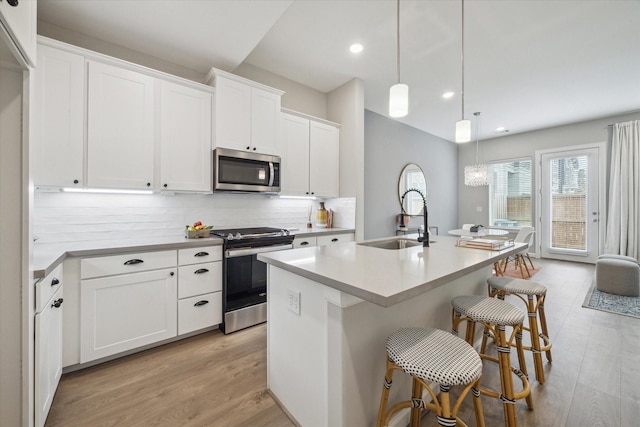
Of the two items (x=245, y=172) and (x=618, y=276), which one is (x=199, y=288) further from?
(x=618, y=276)

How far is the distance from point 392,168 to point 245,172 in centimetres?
320

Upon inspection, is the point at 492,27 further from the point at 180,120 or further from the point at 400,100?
the point at 180,120

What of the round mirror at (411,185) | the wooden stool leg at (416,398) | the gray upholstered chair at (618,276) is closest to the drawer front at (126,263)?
the wooden stool leg at (416,398)

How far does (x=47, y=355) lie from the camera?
1403 mm

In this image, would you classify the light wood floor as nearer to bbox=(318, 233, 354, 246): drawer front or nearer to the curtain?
Result: bbox=(318, 233, 354, 246): drawer front

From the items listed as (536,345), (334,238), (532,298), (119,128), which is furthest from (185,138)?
(536,345)

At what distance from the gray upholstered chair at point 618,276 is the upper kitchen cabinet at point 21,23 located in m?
5.83

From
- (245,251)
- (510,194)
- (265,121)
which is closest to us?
(245,251)

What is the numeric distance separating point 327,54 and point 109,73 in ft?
6.92

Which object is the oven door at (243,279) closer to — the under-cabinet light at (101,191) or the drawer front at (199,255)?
the drawer front at (199,255)

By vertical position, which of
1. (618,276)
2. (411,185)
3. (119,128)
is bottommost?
(618,276)

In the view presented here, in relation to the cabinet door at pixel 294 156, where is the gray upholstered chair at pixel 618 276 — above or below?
below

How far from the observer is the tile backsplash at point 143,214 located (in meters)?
2.14

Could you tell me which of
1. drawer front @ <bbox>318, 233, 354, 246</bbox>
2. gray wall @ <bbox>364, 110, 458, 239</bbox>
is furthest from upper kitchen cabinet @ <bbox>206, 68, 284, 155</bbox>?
gray wall @ <bbox>364, 110, 458, 239</bbox>
